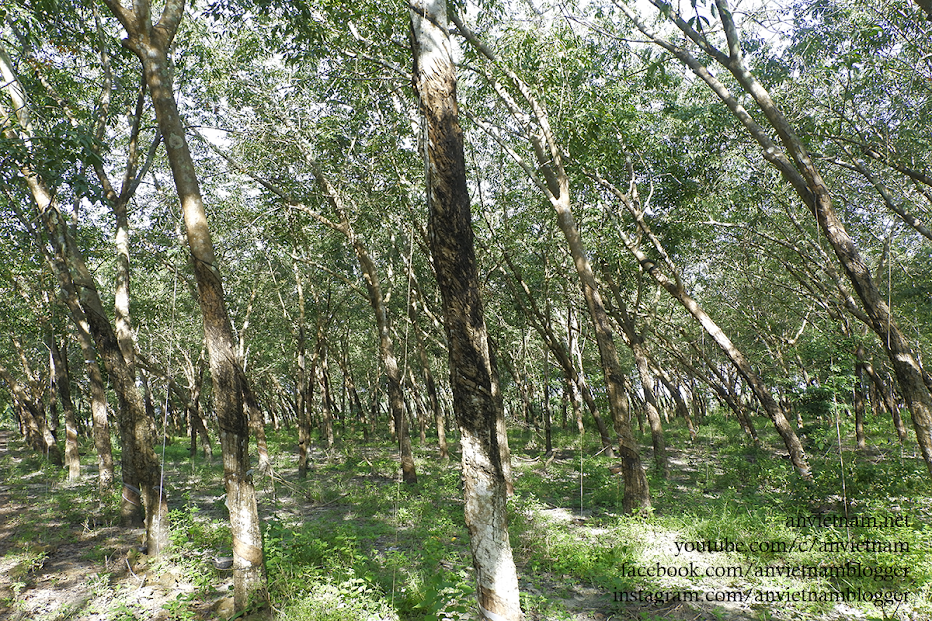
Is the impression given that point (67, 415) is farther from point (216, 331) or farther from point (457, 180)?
point (457, 180)

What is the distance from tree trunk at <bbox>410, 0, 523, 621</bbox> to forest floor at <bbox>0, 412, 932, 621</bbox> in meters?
1.60

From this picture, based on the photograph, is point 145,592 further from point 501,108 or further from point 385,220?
point 501,108

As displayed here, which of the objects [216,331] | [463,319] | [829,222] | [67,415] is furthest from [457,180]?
[67,415]

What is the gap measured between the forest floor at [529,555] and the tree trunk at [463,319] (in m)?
1.60

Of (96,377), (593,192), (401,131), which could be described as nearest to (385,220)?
(401,131)

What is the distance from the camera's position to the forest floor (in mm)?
5758

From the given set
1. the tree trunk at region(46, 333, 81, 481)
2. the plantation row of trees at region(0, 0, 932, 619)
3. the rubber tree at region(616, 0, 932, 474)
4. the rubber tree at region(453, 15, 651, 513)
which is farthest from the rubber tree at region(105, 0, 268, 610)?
the tree trunk at region(46, 333, 81, 481)

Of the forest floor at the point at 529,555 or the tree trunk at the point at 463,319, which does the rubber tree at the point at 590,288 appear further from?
the tree trunk at the point at 463,319

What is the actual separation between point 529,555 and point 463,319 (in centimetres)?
550

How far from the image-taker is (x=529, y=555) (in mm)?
7754

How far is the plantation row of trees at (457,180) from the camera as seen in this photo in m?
5.22

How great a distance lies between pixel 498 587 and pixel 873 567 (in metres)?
5.79

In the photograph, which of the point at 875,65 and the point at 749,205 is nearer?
the point at 875,65

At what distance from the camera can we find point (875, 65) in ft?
34.2
